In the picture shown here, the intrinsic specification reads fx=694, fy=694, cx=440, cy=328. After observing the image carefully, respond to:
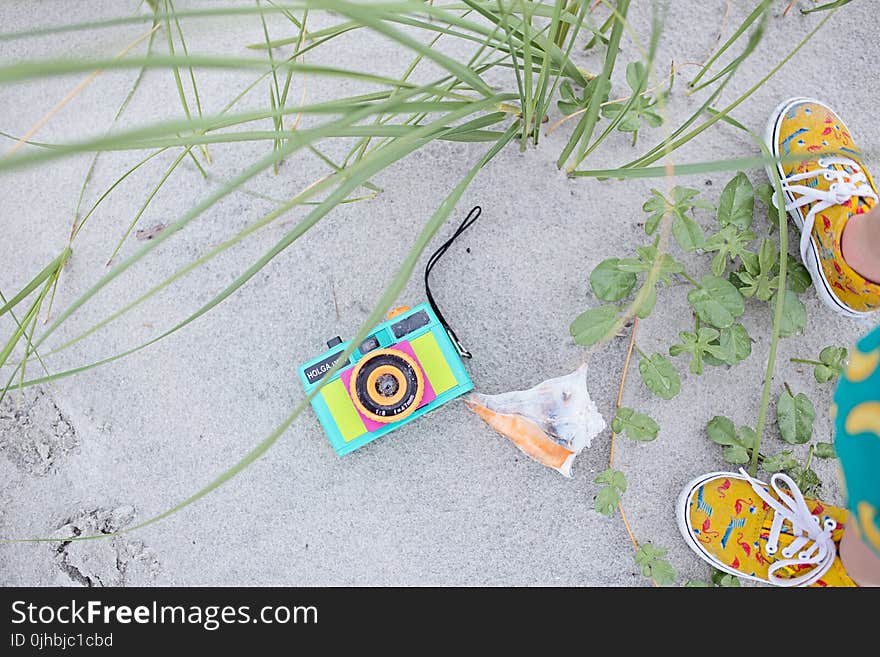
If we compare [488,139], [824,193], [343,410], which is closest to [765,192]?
[824,193]

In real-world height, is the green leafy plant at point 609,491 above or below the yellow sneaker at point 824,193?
below

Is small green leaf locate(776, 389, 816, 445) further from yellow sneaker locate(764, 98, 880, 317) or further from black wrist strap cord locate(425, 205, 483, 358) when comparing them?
black wrist strap cord locate(425, 205, 483, 358)

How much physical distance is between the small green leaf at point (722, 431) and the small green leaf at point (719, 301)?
0.15m

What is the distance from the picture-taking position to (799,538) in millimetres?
927

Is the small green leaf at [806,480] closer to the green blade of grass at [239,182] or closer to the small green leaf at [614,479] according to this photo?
the small green leaf at [614,479]

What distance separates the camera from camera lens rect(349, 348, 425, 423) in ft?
2.99

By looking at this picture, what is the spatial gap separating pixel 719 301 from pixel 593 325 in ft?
0.55

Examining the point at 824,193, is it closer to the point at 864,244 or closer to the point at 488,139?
the point at 864,244

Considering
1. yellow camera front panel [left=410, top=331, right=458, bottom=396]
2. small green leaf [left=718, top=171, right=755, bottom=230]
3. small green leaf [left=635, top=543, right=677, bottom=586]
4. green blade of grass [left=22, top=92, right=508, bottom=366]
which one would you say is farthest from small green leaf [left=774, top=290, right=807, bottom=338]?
green blade of grass [left=22, top=92, right=508, bottom=366]

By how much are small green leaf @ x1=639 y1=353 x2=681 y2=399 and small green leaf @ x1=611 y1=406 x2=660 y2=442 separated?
4 cm

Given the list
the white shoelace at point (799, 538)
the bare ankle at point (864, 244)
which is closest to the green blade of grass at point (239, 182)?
the bare ankle at point (864, 244)

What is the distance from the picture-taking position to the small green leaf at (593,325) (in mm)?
913
